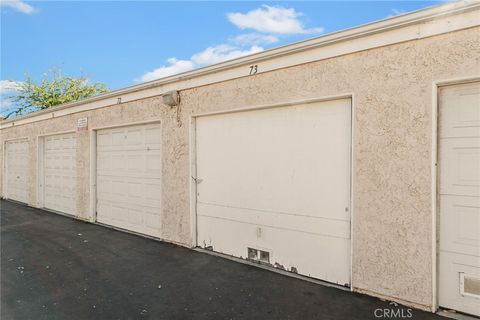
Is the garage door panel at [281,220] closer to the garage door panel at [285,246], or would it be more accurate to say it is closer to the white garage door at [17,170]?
the garage door panel at [285,246]

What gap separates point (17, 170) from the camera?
1199 cm

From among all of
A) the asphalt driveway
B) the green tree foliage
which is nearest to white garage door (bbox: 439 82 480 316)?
the asphalt driveway

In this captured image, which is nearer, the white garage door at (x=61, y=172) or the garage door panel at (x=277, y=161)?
the garage door panel at (x=277, y=161)

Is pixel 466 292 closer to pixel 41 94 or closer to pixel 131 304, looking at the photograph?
pixel 131 304

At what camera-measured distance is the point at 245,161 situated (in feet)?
16.1

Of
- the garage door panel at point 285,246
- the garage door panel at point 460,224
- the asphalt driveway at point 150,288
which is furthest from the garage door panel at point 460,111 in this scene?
the asphalt driveway at point 150,288

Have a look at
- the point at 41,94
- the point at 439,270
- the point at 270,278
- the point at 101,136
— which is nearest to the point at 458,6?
the point at 439,270

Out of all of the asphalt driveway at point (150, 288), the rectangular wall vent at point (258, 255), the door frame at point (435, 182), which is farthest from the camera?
the rectangular wall vent at point (258, 255)

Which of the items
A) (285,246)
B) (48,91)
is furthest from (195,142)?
(48,91)

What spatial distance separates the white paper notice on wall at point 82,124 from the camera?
8013 millimetres

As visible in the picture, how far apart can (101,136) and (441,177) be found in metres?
7.29

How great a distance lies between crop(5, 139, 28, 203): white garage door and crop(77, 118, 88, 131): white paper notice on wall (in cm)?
460

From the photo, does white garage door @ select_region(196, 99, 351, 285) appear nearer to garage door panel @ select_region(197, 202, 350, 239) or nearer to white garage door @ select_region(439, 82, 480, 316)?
garage door panel @ select_region(197, 202, 350, 239)

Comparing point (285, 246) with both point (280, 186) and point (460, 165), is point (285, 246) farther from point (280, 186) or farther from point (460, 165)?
point (460, 165)
